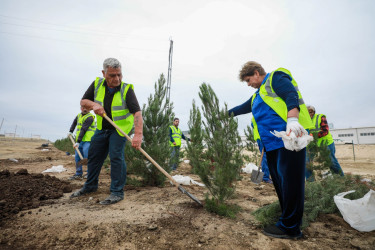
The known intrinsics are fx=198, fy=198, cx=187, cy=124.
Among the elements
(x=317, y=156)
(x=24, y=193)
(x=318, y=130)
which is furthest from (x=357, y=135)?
(x=24, y=193)

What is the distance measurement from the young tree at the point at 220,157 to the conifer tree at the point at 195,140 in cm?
9

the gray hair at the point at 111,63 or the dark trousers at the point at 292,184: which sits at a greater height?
the gray hair at the point at 111,63

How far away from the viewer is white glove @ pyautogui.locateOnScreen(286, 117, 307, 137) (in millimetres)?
1892

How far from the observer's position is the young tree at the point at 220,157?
2.78 metres

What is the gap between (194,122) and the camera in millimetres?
3162

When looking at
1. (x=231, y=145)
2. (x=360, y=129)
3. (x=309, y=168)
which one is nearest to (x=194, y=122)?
(x=231, y=145)

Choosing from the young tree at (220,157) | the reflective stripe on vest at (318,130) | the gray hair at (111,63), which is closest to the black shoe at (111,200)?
the young tree at (220,157)

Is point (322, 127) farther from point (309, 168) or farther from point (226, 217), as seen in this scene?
point (226, 217)

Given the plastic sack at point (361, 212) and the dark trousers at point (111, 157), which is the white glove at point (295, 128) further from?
the dark trousers at point (111, 157)

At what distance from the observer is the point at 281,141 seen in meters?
2.14

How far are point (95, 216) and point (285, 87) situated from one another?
2744 mm

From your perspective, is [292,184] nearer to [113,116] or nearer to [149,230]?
[149,230]

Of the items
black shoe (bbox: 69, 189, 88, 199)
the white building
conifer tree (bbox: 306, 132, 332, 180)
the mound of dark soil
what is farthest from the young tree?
the white building

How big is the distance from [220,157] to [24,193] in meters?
3.39
